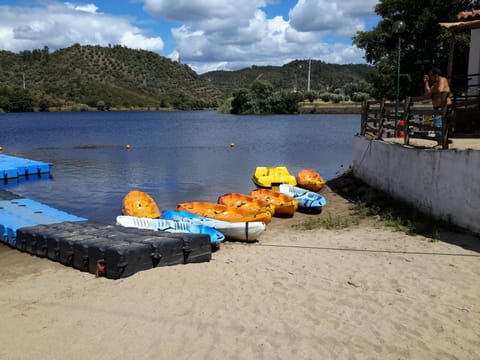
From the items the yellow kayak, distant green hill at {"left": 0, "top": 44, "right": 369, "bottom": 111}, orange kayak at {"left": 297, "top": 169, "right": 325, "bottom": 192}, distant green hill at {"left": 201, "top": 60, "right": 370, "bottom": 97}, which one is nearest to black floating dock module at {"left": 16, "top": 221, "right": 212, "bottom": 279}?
orange kayak at {"left": 297, "top": 169, "right": 325, "bottom": 192}

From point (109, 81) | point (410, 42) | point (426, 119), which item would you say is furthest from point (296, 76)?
point (426, 119)

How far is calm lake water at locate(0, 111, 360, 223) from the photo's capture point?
17.8 metres

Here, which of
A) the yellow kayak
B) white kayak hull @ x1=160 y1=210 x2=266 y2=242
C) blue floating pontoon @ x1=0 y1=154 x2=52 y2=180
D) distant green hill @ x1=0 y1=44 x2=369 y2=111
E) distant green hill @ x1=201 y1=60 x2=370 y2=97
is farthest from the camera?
distant green hill @ x1=201 y1=60 x2=370 y2=97

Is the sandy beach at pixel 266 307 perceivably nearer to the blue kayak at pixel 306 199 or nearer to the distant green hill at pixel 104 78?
the blue kayak at pixel 306 199

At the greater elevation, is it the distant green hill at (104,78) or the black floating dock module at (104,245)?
the distant green hill at (104,78)

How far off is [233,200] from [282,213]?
1545 millimetres

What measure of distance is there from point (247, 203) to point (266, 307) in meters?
7.37

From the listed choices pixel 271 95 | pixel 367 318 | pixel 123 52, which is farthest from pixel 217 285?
pixel 123 52

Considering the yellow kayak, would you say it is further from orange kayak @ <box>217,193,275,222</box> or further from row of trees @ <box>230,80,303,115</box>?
row of trees @ <box>230,80,303,115</box>

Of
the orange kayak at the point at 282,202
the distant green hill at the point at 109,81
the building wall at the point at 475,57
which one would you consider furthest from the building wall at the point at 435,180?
the distant green hill at the point at 109,81

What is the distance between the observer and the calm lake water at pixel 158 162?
17.8 metres

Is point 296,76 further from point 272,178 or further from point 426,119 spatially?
point 426,119

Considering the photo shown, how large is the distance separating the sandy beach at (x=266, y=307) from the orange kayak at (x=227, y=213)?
7.93 ft

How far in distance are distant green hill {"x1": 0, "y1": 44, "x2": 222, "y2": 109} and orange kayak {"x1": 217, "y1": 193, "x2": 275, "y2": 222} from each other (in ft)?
334
